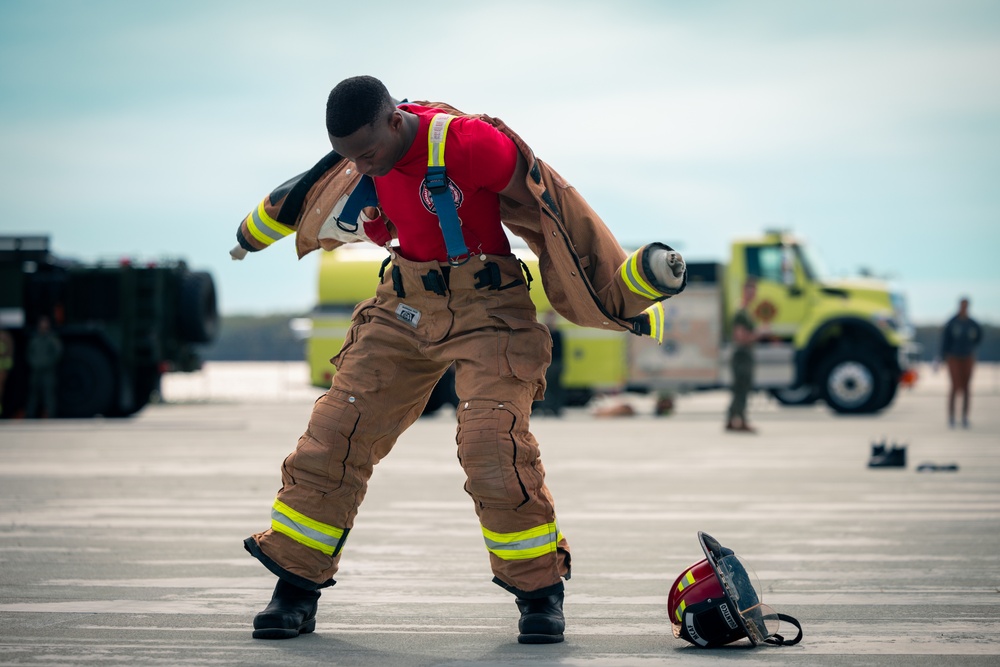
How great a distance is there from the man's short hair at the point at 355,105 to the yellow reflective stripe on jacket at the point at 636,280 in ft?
3.11

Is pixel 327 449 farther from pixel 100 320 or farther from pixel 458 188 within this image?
pixel 100 320

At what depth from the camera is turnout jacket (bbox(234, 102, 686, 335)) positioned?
16.6 feet

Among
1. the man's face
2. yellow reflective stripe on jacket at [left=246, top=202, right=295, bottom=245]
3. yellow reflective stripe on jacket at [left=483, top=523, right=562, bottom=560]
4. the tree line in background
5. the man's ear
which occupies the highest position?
the man's ear

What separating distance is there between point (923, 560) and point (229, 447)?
9644 millimetres

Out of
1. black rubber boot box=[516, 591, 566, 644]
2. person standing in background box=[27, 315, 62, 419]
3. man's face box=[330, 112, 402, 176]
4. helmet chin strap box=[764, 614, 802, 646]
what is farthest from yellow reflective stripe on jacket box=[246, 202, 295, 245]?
person standing in background box=[27, 315, 62, 419]

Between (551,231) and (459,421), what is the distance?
0.72 m

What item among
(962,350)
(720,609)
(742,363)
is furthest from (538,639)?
(962,350)

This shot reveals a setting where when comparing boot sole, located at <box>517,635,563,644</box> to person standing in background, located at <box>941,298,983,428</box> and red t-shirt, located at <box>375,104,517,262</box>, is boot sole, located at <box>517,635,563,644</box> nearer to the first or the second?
red t-shirt, located at <box>375,104,517,262</box>

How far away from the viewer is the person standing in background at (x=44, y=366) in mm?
20703

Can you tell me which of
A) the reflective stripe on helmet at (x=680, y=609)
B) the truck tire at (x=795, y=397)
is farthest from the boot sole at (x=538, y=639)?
the truck tire at (x=795, y=397)

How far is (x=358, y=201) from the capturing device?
5.34 m

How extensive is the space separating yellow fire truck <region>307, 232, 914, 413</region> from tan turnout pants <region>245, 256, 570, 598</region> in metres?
17.8

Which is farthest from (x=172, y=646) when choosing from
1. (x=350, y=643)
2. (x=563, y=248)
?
(x=563, y=248)

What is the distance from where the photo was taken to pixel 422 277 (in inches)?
203
